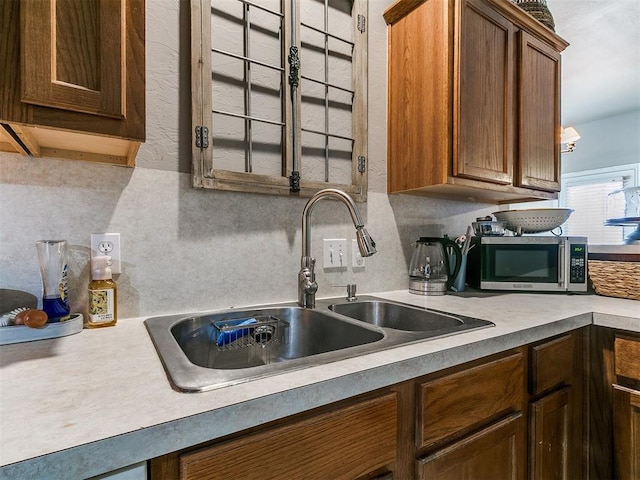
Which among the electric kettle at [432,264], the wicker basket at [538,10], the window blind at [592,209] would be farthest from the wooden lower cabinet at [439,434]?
the window blind at [592,209]

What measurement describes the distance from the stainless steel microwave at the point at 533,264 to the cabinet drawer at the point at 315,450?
3.57 feet

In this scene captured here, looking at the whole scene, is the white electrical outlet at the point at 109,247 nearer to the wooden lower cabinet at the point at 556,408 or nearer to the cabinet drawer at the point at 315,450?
the cabinet drawer at the point at 315,450

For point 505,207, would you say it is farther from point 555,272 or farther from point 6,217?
point 6,217

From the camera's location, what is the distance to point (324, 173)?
4.53 ft

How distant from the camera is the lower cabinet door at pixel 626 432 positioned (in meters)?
1.09

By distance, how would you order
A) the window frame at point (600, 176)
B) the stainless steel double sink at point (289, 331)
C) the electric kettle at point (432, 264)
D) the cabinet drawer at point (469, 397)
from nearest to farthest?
the cabinet drawer at point (469, 397) → the stainless steel double sink at point (289, 331) → the electric kettle at point (432, 264) → the window frame at point (600, 176)

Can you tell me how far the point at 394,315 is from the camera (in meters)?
1.28

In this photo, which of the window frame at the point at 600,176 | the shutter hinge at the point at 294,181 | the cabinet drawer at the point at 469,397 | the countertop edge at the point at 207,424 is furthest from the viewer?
the window frame at the point at 600,176

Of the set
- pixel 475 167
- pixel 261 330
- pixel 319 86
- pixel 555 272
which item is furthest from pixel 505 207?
pixel 261 330

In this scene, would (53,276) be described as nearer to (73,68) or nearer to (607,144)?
(73,68)

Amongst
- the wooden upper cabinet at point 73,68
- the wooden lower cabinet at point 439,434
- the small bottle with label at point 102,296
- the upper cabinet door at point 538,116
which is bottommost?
the wooden lower cabinet at point 439,434

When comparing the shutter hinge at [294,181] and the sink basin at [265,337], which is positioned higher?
the shutter hinge at [294,181]

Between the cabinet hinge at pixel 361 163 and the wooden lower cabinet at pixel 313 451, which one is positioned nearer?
the wooden lower cabinet at pixel 313 451

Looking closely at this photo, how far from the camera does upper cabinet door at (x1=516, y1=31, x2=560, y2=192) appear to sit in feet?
5.25
